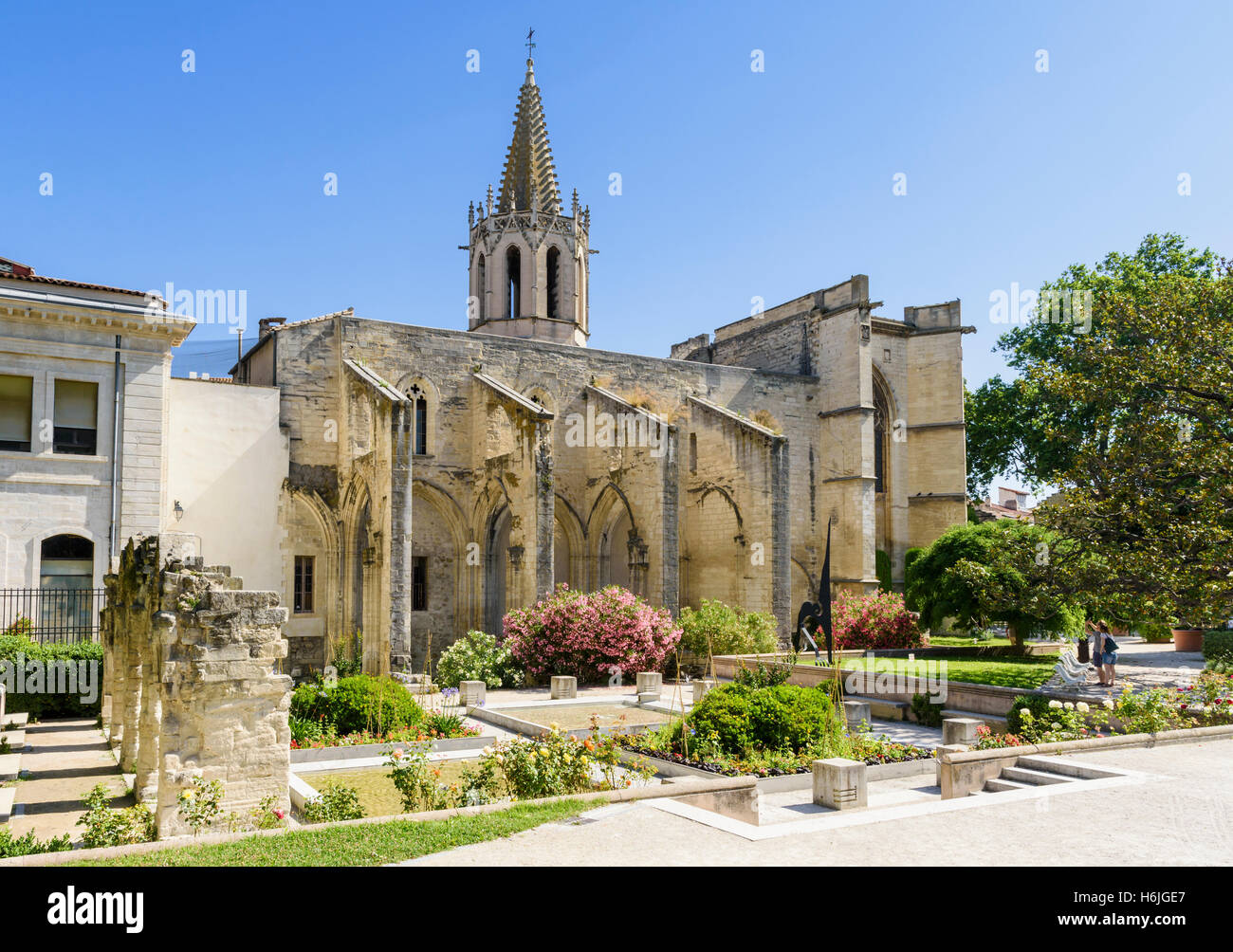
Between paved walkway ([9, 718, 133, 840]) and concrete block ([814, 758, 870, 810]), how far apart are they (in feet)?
21.6

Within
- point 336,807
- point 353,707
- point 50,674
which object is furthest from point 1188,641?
point 50,674

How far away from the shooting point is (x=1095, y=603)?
47.3 ft

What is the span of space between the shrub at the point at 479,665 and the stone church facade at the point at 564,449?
0.87 m

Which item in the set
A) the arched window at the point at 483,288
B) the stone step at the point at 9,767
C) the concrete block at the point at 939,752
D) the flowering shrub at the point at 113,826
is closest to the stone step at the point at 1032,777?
the concrete block at the point at 939,752

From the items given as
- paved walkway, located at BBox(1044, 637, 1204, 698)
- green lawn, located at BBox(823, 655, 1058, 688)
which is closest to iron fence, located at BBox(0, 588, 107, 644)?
green lawn, located at BBox(823, 655, 1058, 688)

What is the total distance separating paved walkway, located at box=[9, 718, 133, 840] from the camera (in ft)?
26.3

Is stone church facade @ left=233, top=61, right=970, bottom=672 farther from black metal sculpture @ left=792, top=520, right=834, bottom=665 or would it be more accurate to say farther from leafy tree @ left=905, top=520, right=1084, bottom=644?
leafy tree @ left=905, top=520, right=1084, bottom=644

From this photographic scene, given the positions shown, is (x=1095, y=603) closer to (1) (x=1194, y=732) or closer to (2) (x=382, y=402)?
(1) (x=1194, y=732)

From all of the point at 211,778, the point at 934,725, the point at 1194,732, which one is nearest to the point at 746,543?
the point at 934,725

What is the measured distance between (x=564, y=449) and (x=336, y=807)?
59.0 feet

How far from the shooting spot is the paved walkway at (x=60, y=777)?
8.02 metres

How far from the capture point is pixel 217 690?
752cm

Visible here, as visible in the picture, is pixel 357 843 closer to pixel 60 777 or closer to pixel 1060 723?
pixel 60 777
